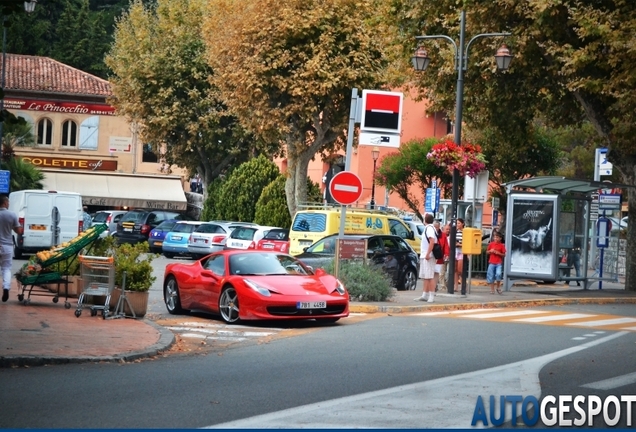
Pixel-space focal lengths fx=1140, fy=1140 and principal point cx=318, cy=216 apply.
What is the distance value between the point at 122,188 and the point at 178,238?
941 inches

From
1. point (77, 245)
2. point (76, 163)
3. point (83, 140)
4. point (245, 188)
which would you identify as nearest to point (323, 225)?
point (77, 245)

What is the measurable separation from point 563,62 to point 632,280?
679 centimetres

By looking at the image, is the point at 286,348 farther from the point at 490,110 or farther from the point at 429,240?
the point at 490,110

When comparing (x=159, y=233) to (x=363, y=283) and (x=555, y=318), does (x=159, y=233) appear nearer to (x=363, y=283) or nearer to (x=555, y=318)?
(x=363, y=283)

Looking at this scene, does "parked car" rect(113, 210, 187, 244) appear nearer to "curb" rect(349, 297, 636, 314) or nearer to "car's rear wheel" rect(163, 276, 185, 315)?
"curb" rect(349, 297, 636, 314)

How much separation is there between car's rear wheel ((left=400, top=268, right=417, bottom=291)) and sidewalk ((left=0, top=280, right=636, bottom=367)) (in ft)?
7.98

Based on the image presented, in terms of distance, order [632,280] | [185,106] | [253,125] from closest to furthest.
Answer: [632,280] < [253,125] < [185,106]

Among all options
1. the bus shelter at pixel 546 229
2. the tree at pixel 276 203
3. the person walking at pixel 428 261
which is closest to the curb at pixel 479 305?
the person walking at pixel 428 261

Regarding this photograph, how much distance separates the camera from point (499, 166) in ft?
142

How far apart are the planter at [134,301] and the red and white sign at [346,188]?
5.12 m

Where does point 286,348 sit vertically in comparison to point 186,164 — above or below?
below

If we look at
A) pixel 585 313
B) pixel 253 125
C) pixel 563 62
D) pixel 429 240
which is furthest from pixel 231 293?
pixel 253 125

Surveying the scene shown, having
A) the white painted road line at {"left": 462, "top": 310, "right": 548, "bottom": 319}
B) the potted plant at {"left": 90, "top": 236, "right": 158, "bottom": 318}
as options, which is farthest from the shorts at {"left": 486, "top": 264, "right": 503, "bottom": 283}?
the potted plant at {"left": 90, "top": 236, "right": 158, "bottom": 318}

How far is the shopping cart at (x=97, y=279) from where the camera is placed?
1827 cm
